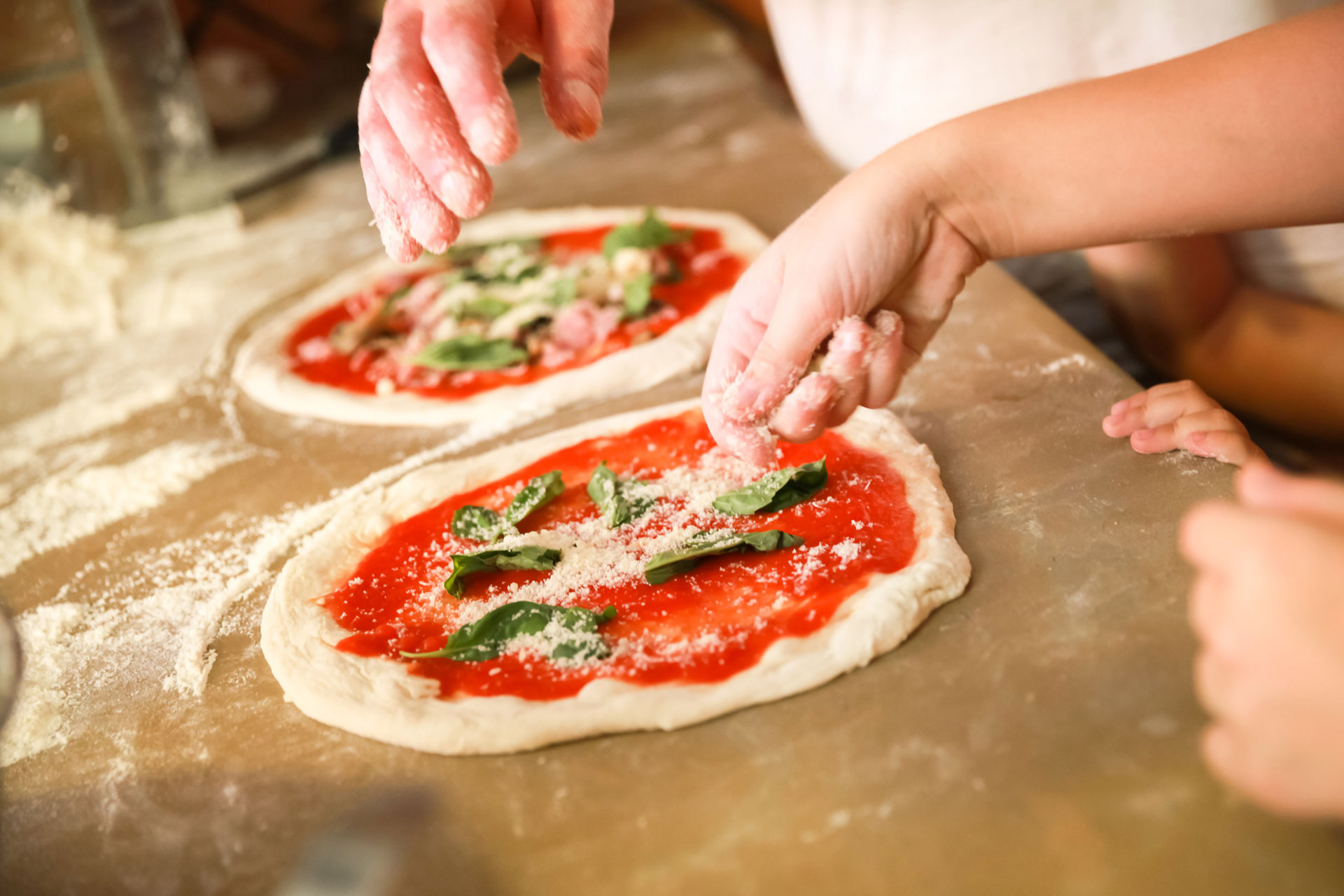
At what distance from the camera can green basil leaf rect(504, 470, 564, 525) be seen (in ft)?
5.31

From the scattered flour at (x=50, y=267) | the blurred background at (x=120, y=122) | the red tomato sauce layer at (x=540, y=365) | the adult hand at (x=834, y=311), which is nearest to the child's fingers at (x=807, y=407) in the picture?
the adult hand at (x=834, y=311)

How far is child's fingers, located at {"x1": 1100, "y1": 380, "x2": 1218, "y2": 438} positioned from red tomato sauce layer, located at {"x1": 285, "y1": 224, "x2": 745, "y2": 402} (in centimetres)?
99

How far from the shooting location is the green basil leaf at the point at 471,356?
220cm

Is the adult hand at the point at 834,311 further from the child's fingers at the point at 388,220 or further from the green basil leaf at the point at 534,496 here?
the child's fingers at the point at 388,220

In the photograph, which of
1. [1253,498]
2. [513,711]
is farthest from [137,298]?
[1253,498]

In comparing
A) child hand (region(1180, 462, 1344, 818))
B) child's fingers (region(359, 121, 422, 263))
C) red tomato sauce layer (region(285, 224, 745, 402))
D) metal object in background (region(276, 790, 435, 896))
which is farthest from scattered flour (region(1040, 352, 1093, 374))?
metal object in background (region(276, 790, 435, 896))

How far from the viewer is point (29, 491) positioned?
84.3 inches

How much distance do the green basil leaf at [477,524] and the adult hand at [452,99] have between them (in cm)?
42

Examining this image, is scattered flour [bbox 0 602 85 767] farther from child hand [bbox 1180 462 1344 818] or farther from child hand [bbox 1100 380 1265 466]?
child hand [bbox 1100 380 1265 466]

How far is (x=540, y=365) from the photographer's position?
221 centimetres

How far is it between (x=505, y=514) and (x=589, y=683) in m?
0.44

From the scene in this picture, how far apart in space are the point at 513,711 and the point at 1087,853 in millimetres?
680

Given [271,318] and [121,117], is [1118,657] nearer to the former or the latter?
[271,318]

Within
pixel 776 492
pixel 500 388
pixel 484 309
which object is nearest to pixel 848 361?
pixel 776 492
